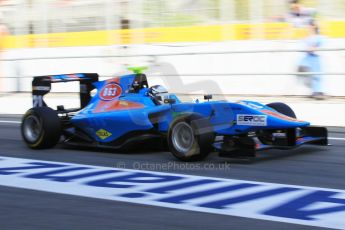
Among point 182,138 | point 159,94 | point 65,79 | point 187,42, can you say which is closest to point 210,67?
point 187,42

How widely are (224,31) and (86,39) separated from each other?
4555mm

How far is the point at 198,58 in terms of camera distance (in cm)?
1324

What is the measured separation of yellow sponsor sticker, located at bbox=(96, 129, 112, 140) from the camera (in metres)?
7.89

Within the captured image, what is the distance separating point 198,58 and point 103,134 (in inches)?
224

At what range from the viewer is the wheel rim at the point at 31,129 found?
330 inches

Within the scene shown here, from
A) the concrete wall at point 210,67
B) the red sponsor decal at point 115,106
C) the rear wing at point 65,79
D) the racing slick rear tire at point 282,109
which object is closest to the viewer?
the red sponsor decal at point 115,106

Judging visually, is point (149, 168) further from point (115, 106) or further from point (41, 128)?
point (41, 128)

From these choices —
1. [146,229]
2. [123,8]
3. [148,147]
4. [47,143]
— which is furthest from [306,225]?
[123,8]

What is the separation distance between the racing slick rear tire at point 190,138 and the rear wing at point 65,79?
2282 mm

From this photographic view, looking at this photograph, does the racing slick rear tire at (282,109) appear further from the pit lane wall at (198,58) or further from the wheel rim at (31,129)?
the wheel rim at (31,129)

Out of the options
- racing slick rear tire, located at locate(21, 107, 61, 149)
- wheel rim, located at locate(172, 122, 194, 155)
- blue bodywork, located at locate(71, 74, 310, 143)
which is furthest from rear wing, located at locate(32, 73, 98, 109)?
wheel rim, located at locate(172, 122, 194, 155)

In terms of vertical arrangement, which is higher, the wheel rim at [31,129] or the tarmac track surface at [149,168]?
the wheel rim at [31,129]

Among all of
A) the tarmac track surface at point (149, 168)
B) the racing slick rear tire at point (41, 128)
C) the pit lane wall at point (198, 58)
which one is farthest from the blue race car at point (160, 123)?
the pit lane wall at point (198, 58)

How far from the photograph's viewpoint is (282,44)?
13.1 meters
